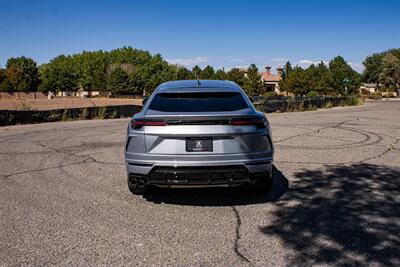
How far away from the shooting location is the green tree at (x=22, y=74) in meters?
89.0

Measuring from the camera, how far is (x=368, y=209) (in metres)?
4.95

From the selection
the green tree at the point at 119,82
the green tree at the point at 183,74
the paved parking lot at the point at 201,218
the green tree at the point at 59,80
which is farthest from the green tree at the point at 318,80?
the paved parking lot at the point at 201,218

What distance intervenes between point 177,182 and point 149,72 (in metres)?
102

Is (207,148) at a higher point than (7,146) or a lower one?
higher

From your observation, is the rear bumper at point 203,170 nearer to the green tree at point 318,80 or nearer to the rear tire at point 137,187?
the rear tire at point 137,187

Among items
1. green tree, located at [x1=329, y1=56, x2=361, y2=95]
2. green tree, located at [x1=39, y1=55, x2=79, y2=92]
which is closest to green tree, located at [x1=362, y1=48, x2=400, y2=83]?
green tree, located at [x1=329, y1=56, x2=361, y2=95]

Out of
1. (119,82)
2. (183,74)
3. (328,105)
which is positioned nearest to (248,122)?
(328,105)

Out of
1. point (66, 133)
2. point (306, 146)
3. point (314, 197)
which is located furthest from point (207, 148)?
point (66, 133)

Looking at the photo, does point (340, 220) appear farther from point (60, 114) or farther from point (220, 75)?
point (220, 75)

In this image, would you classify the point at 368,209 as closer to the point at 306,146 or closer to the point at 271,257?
the point at 271,257

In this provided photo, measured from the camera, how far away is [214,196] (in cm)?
564

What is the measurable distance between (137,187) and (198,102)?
137cm

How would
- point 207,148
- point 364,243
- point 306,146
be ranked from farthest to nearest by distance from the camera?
1. point 306,146
2. point 207,148
3. point 364,243

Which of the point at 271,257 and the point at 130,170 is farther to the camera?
the point at 130,170
